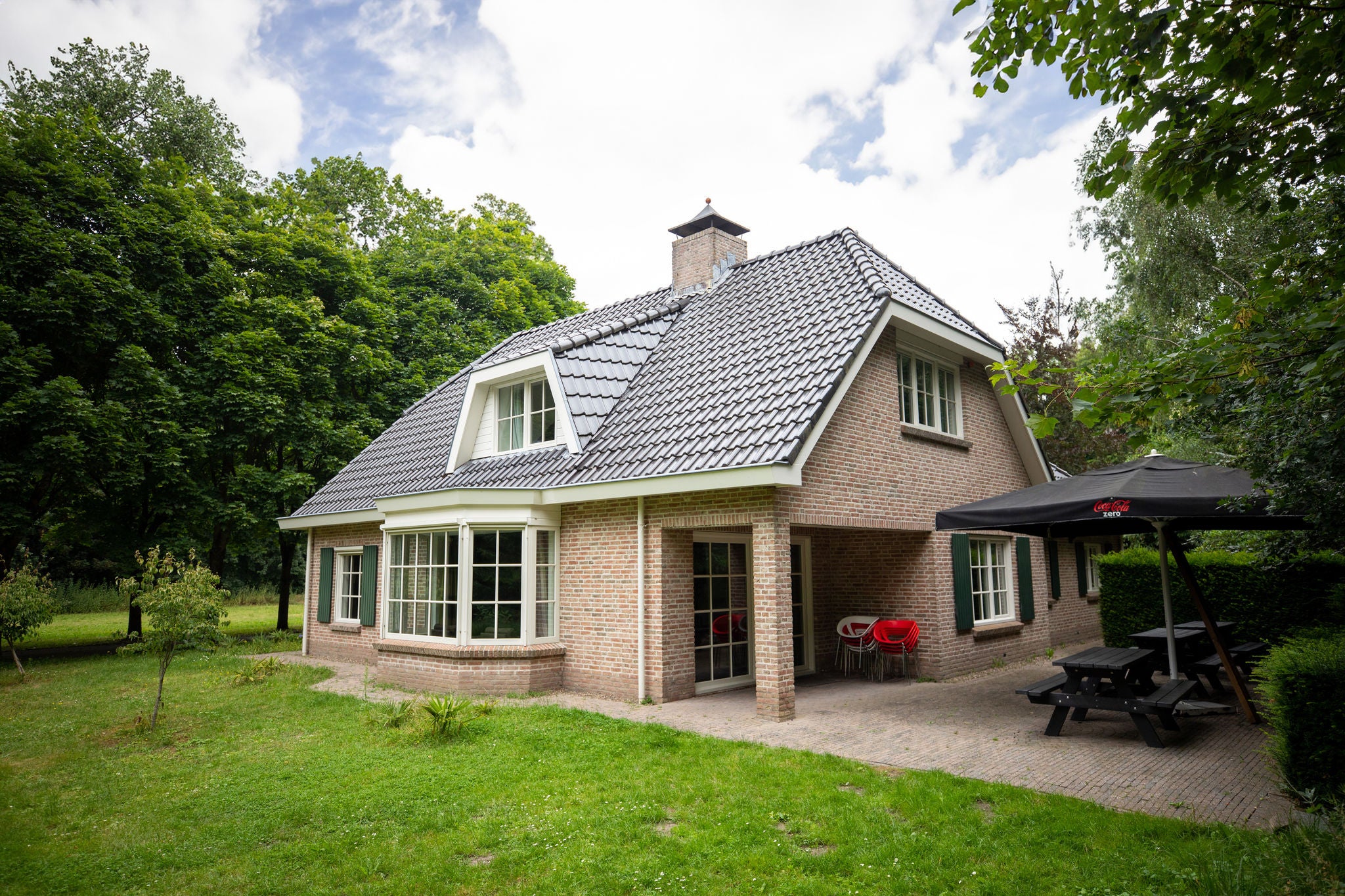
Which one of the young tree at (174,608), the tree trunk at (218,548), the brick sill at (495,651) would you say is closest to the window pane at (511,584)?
the brick sill at (495,651)

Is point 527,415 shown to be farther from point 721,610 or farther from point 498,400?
point 721,610

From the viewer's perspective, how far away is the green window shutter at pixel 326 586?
1538 centimetres

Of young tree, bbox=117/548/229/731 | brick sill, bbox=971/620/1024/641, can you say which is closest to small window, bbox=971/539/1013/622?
brick sill, bbox=971/620/1024/641

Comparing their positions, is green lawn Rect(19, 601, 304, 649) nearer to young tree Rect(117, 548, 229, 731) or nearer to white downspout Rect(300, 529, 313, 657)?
white downspout Rect(300, 529, 313, 657)

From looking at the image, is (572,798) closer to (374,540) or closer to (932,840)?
(932,840)

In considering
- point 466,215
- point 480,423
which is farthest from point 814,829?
point 466,215

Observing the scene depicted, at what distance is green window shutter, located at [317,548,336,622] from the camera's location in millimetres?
15383

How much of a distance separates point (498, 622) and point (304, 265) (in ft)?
50.4

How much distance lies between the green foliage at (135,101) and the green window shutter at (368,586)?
15766mm

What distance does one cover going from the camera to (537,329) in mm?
16688

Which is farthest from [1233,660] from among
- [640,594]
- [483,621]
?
[483,621]

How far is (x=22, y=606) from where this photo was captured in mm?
12320

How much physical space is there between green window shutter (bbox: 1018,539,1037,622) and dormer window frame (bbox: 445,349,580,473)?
27.1ft

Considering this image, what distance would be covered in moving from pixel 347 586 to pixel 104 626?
640 inches
